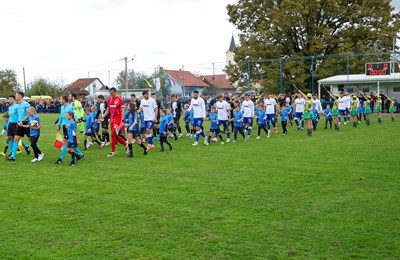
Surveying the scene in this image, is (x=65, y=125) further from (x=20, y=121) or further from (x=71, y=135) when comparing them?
(x=20, y=121)

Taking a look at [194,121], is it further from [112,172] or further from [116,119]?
[112,172]

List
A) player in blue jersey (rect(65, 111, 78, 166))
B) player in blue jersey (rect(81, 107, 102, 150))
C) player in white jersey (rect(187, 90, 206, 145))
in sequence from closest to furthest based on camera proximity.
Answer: player in blue jersey (rect(65, 111, 78, 166)), player in blue jersey (rect(81, 107, 102, 150)), player in white jersey (rect(187, 90, 206, 145))

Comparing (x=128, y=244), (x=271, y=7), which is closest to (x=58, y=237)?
(x=128, y=244)

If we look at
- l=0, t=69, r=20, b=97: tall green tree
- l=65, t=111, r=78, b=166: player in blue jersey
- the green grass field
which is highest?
l=0, t=69, r=20, b=97: tall green tree

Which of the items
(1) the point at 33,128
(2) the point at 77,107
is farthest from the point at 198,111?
(1) the point at 33,128

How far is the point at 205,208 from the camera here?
683cm

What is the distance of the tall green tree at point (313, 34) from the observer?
126ft

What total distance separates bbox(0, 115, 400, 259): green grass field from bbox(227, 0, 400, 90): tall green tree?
27.4 m

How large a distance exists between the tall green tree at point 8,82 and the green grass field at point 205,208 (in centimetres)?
6087

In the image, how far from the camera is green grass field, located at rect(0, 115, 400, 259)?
5.15m

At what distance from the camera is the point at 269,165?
10766mm

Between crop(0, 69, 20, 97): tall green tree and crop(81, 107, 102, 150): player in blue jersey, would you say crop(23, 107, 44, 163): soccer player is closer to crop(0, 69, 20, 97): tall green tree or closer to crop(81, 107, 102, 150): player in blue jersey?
crop(81, 107, 102, 150): player in blue jersey

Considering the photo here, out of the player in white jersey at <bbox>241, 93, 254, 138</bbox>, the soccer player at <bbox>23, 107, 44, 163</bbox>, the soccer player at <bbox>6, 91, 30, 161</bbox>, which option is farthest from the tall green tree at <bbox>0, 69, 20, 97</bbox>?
the soccer player at <bbox>23, 107, 44, 163</bbox>

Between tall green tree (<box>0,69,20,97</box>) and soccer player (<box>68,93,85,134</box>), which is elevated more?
tall green tree (<box>0,69,20,97</box>)
